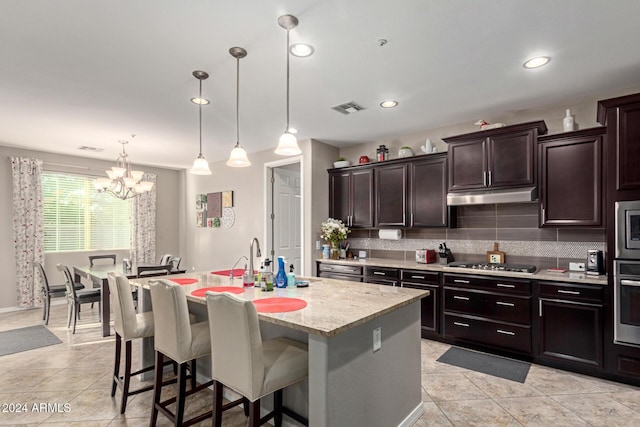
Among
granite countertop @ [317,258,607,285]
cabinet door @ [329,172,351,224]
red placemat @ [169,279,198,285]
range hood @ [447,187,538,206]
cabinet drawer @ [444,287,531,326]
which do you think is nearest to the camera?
red placemat @ [169,279,198,285]

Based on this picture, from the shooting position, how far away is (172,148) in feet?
18.5

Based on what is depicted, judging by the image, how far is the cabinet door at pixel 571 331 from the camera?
9.77 ft

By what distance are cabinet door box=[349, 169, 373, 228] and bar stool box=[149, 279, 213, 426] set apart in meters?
3.06

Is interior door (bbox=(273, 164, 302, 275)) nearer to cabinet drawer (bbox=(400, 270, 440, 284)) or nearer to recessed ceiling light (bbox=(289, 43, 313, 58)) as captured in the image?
cabinet drawer (bbox=(400, 270, 440, 284))

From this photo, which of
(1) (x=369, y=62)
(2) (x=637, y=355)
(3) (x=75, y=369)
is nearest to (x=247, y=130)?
(1) (x=369, y=62)

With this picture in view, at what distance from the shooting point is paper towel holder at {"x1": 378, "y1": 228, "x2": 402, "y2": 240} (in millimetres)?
4723

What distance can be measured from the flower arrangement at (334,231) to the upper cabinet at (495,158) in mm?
1625

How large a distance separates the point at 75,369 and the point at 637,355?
16.3ft

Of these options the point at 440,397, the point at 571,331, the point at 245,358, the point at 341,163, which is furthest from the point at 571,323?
the point at 341,163

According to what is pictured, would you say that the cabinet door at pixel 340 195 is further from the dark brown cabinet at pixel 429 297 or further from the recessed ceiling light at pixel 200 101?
the recessed ceiling light at pixel 200 101

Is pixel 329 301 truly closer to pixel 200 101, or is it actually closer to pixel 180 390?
pixel 180 390

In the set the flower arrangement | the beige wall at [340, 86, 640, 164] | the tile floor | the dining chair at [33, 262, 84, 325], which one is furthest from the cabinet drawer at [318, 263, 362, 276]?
the dining chair at [33, 262, 84, 325]

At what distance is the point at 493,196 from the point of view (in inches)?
146

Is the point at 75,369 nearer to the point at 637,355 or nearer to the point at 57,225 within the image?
the point at 57,225
